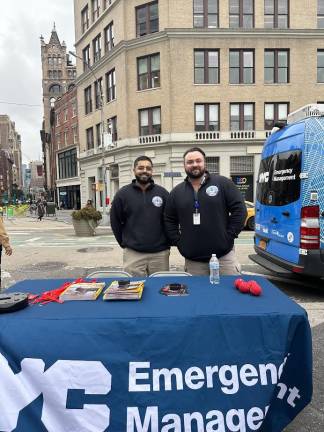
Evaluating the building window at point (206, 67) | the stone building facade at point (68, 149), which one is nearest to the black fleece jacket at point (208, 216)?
the building window at point (206, 67)

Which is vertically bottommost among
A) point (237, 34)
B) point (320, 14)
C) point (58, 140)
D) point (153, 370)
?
point (153, 370)

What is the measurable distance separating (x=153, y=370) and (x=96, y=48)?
123ft

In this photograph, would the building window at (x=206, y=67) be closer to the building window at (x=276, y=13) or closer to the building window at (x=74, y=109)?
the building window at (x=276, y=13)

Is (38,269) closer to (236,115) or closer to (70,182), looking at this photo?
(236,115)

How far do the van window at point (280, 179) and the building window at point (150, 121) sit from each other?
2361cm

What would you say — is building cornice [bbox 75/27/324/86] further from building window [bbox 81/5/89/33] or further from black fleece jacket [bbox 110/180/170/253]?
black fleece jacket [bbox 110/180/170/253]

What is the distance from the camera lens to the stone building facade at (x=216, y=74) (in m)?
28.3

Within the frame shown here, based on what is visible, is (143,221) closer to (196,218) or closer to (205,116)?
(196,218)

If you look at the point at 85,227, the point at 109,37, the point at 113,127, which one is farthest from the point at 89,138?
the point at 85,227

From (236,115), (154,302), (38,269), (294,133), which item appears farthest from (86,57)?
(154,302)

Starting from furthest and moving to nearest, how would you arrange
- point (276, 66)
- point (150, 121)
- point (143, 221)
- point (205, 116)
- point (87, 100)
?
point (87, 100) → point (150, 121) → point (205, 116) → point (276, 66) → point (143, 221)

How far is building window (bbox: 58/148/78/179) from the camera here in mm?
53406

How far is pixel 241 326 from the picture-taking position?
8.60 ft

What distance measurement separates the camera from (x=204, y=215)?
403cm
